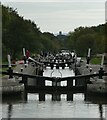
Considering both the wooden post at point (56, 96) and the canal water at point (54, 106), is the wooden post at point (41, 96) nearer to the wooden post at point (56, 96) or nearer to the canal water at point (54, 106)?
the canal water at point (54, 106)

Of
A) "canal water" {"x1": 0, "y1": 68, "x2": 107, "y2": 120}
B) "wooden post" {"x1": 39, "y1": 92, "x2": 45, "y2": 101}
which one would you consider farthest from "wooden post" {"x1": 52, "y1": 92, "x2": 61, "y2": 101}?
"wooden post" {"x1": 39, "y1": 92, "x2": 45, "y2": 101}

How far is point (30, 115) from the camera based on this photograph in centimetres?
2308

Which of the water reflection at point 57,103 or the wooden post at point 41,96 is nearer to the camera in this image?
the water reflection at point 57,103

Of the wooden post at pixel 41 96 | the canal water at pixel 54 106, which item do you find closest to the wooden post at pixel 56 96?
the canal water at pixel 54 106

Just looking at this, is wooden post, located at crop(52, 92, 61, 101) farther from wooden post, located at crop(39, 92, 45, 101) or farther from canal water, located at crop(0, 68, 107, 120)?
wooden post, located at crop(39, 92, 45, 101)

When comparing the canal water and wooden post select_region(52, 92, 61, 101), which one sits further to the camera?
wooden post select_region(52, 92, 61, 101)

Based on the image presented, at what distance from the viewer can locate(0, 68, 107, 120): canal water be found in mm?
23306

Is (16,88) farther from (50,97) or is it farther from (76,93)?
(76,93)

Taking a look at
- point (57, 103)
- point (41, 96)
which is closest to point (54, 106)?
point (57, 103)

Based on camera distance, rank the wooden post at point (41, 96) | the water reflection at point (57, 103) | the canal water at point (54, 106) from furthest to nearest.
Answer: the wooden post at point (41, 96)
the water reflection at point (57, 103)
the canal water at point (54, 106)

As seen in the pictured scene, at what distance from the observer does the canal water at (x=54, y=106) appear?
23306 millimetres

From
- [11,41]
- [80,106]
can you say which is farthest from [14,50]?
[80,106]

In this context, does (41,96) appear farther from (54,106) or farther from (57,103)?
(54,106)

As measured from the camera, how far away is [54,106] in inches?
1067
